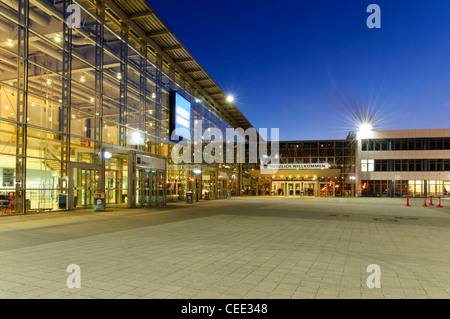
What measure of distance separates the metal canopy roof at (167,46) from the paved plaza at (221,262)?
15.6m

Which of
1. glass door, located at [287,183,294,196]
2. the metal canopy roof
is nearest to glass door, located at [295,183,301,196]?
glass door, located at [287,183,294,196]

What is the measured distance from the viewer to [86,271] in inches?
227

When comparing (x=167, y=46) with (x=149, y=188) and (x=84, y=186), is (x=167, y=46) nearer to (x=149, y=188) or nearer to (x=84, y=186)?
(x=149, y=188)

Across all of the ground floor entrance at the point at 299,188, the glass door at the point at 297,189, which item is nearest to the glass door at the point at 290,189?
the ground floor entrance at the point at 299,188

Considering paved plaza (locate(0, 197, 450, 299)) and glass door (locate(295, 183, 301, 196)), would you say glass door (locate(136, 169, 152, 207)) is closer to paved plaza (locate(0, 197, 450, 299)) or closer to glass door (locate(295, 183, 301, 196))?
paved plaza (locate(0, 197, 450, 299))

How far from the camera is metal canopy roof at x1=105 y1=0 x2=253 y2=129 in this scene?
68.2 ft

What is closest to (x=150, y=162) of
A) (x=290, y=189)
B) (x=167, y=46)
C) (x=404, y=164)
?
(x=167, y=46)

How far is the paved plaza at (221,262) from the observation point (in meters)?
4.77

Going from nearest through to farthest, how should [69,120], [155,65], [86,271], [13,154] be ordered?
[86,271] → [13,154] → [69,120] → [155,65]

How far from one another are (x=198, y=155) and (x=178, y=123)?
8.23 meters

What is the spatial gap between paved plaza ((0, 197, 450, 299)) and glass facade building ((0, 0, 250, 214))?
623 centimetres

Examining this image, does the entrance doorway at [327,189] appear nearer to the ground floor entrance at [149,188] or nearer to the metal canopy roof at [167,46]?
the metal canopy roof at [167,46]
